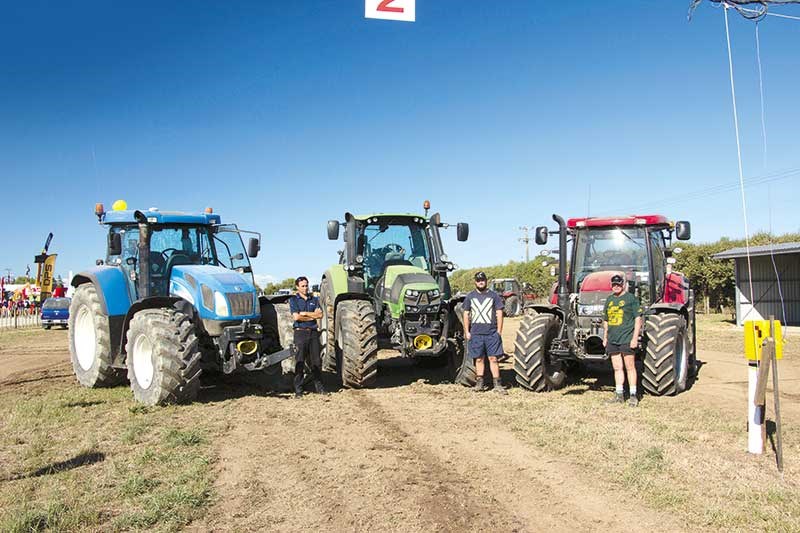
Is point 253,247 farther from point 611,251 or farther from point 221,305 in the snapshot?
point 611,251

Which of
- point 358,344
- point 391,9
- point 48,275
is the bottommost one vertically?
point 358,344

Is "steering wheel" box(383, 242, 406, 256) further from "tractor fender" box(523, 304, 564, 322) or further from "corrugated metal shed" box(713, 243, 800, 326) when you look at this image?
"corrugated metal shed" box(713, 243, 800, 326)

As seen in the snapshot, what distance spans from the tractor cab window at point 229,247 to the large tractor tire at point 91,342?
170cm

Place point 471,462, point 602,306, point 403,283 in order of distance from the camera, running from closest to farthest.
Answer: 1. point 471,462
2. point 602,306
3. point 403,283

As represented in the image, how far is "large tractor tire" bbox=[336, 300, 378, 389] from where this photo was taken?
8359mm

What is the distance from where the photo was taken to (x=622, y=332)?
7.50m

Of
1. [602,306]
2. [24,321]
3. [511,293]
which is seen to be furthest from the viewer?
[24,321]

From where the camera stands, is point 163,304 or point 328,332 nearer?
point 163,304

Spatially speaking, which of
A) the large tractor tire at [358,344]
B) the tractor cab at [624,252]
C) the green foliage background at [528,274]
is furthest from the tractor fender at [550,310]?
the green foliage background at [528,274]

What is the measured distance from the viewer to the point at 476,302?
841cm

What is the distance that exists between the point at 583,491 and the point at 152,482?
306 cm

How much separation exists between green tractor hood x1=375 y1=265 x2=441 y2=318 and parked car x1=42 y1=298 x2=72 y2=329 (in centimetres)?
1840

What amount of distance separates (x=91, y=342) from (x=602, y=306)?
6.97m

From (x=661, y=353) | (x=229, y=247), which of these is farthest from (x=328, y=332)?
(x=661, y=353)
